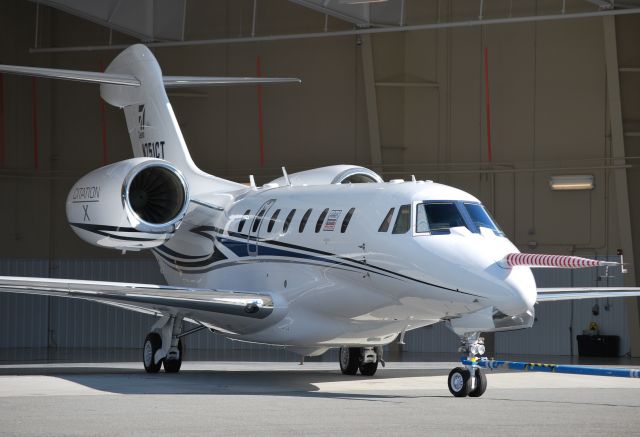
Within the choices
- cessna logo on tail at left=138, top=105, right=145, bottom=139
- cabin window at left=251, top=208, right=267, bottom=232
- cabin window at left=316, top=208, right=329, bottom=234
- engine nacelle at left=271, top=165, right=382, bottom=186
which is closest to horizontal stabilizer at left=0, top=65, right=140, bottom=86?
cessna logo on tail at left=138, top=105, right=145, bottom=139

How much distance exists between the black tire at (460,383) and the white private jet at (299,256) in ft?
0.09

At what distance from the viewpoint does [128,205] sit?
1845 centimetres

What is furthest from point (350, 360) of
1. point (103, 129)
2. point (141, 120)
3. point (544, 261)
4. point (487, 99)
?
point (103, 129)

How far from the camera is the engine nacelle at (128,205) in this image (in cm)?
1845

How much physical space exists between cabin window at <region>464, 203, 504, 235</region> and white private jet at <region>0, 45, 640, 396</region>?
1.1 inches

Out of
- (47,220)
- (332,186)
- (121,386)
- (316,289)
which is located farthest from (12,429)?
(47,220)

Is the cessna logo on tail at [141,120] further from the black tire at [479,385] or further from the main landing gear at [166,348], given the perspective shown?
the black tire at [479,385]

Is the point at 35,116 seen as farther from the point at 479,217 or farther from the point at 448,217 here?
the point at 479,217

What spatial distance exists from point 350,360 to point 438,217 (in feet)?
15.6

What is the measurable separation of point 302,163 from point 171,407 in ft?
55.6

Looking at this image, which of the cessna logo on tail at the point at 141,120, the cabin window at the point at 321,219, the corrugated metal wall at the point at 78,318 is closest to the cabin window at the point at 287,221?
the cabin window at the point at 321,219

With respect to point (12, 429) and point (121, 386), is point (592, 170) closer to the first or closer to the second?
point (121, 386)

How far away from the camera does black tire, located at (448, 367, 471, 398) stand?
561 inches

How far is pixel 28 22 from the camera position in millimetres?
29750
